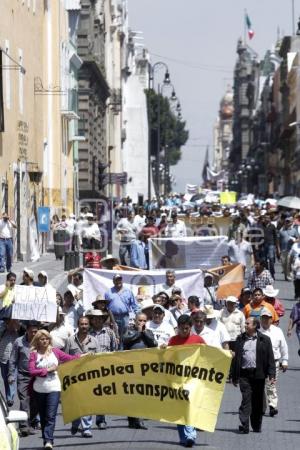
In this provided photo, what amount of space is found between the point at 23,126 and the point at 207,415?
32.9 meters

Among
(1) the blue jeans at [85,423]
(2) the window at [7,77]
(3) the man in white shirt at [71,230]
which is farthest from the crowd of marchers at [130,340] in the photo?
(3) the man in white shirt at [71,230]

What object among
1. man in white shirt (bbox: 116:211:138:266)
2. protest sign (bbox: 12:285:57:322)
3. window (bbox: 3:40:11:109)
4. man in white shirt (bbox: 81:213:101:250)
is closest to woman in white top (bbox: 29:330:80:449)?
protest sign (bbox: 12:285:57:322)

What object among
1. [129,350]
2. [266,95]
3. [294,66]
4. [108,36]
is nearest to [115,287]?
[129,350]

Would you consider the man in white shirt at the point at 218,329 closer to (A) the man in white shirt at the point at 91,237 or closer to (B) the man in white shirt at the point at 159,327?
(B) the man in white shirt at the point at 159,327

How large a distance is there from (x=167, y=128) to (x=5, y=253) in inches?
4945

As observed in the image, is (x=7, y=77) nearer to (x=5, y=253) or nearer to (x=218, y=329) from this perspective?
(x=5, y=253)

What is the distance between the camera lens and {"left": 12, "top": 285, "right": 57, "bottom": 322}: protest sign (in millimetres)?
18734

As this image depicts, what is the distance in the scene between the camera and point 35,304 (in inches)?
750

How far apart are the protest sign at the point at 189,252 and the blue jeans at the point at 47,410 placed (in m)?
15.5

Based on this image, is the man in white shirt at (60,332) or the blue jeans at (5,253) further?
the blue jeans at (5,253)

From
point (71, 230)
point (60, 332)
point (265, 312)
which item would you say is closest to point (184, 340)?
point (60, 332)

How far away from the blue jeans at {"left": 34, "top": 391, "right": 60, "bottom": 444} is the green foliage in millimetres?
120788

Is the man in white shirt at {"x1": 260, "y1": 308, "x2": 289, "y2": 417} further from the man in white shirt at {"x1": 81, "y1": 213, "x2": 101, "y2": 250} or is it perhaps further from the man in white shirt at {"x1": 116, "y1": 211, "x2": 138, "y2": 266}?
the man in white shirt at {"x1": 81, "y1": 213, "x2": 101, "y2": 250}

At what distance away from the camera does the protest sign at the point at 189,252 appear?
31.9 metres
